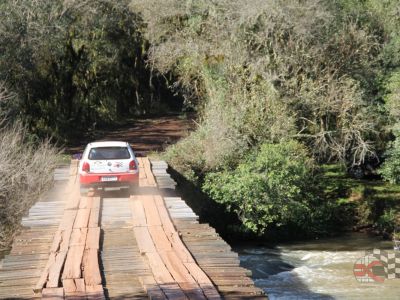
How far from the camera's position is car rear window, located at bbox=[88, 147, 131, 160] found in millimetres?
24312

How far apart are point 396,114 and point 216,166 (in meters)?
8.80

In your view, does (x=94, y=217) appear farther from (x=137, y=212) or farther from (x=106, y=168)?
(x=106, y=168)

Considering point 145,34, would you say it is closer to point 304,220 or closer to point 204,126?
point 204,126

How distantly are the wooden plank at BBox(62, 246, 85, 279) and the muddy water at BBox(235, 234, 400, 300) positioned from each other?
7.26 meters

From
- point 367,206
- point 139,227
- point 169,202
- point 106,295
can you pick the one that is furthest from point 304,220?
point 106,295

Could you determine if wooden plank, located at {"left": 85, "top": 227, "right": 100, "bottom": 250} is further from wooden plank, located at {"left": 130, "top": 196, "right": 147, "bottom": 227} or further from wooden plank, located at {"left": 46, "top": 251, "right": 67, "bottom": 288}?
wooden plank, located at {"left": 130, "top": 196, "right": 147, "bottom": 227}

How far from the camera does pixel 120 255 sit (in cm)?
1719

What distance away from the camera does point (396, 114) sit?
110ft

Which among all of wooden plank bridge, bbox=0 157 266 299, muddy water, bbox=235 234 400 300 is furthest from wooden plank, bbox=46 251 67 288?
muddy water, bbox=235 234 400 300

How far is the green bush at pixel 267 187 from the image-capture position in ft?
93.3

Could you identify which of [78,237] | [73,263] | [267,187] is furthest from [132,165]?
[73,263]

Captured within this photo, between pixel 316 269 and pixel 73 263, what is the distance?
11417 mm

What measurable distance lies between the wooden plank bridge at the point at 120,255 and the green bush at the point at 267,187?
493 centimetres

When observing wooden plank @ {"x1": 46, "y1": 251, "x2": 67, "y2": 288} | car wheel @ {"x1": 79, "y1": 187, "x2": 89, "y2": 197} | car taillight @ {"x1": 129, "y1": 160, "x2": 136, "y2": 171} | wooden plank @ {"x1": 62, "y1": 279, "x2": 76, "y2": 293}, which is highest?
car taillight @ {"x1": 129, "y1": 160, "x2": 136, "y2": 171}
